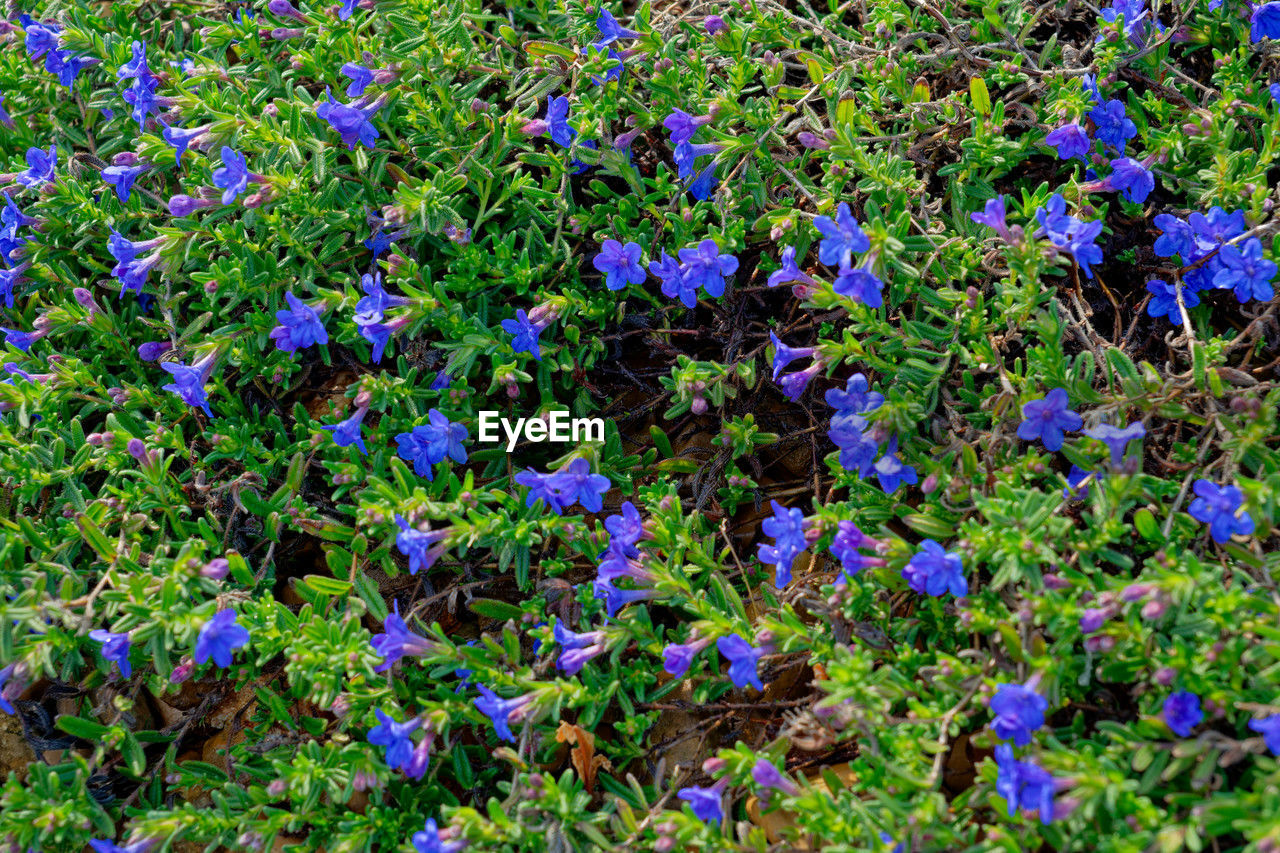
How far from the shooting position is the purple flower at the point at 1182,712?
2.22m

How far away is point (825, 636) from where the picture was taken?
8.79ft

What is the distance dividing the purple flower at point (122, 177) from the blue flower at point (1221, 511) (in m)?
3.16

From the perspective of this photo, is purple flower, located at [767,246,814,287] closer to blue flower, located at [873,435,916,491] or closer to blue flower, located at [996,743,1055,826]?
blue flower, located at [873,435,916,491]

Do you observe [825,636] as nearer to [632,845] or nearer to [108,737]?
[632,845]

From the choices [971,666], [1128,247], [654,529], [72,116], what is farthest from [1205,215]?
[72,116]

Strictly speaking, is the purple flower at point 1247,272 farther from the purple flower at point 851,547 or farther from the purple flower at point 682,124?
the purple flower at point 682,124

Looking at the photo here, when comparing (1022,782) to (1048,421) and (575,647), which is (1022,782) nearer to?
(1048,421)

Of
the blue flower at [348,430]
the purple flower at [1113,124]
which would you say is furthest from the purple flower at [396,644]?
the purple flower at [1113,124]

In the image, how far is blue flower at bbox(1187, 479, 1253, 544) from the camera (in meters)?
2.30

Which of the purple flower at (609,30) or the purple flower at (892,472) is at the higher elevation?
the purple flower at (609,30)

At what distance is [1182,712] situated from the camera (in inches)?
87.7

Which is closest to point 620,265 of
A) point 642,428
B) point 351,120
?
point 642,428

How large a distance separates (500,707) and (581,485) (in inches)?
24.7

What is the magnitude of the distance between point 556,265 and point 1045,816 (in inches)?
83.8
